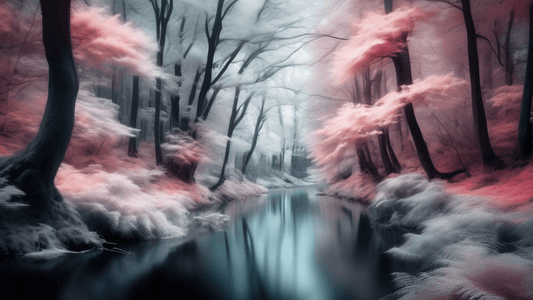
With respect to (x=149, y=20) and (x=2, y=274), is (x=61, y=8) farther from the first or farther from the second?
(x=149, y=20)

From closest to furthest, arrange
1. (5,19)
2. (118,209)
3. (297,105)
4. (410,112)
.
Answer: (118,209) < (410,112) < (5,19) < (297,105)

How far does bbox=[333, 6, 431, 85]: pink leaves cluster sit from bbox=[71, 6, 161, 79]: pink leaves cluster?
200 inches

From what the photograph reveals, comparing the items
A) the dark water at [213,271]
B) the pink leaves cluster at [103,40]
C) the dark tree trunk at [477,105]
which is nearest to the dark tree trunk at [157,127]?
the pink leaves cluster at [103,40]

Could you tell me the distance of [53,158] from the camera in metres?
3.15

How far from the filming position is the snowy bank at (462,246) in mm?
1392

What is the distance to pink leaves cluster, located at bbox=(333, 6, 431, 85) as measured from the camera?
446 centimetres

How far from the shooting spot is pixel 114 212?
12.3 ft

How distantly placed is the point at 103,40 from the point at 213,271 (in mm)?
6144

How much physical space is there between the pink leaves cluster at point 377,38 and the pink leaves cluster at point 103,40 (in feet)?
16.6

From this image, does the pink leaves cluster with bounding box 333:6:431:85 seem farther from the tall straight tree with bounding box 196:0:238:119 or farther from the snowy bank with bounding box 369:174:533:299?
the tall straight tree with bounding box 196:0:238:119

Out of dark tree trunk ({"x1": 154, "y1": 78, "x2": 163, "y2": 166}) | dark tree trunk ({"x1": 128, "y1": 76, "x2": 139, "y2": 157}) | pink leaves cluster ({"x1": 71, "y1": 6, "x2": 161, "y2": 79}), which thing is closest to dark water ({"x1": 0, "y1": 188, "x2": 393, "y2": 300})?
pink leaves cluster ({"x1": 71, "y1": 6, "x2": 161, "y2": 79})

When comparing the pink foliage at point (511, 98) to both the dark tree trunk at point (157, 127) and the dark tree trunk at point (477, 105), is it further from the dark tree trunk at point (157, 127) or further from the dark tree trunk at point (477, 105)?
the dark tree trunk at point (157, 127)

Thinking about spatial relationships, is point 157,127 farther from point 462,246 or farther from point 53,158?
point 462,246

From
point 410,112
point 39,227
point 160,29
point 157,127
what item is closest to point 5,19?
point 160,29
